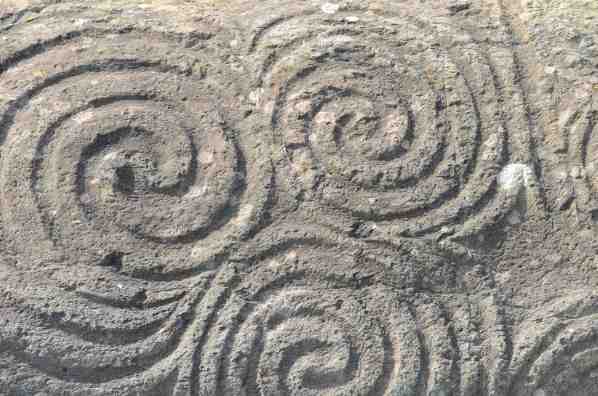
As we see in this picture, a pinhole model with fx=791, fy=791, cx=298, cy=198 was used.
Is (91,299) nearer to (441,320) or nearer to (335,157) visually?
(335,157)

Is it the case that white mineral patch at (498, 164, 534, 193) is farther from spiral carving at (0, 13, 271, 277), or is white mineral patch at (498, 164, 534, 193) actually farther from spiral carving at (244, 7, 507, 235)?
spiral carving at (0, 13, 271, 277)

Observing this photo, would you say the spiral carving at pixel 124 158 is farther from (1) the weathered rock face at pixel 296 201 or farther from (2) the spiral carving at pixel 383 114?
(2) the spiral carving at pixel 383 114

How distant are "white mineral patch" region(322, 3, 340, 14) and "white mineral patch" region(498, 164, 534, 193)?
0.54 meters

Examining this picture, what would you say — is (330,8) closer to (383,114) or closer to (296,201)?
(383,114)

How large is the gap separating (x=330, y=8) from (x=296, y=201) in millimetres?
508

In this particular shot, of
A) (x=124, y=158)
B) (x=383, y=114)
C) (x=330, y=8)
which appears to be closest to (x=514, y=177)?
(x=383, y=114)

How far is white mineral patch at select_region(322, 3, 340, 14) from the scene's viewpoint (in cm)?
182

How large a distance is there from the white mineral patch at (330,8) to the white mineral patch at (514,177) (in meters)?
0.54

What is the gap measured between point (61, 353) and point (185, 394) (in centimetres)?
24

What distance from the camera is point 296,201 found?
1596 millimetres

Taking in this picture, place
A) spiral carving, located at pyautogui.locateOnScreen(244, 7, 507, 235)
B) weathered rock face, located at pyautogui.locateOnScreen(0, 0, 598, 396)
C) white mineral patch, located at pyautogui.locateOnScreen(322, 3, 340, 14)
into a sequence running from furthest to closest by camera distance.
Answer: white mineral patch, located at pyautogui.locateOnScreen(322, 3, 340, 14)
spiral carving, located at pyautogui.locateOnScreen(244, 7, 507, 235)
weathered rock face, located at pyautogui.locateOnScreen(0, 0, 598, 396)

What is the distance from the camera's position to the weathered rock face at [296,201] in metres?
1.47

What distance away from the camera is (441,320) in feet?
4.97

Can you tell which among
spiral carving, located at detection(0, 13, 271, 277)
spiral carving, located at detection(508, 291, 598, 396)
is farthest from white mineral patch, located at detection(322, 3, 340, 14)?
spiral carving, located at detection(508, 291, 598, 396)
